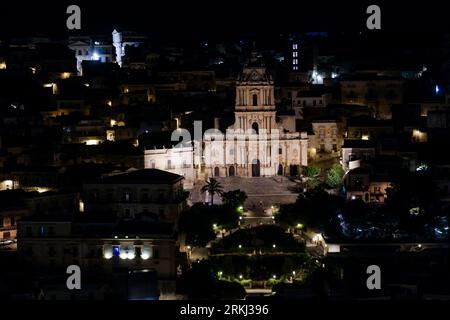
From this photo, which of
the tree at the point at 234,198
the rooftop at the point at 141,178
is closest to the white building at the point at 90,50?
Result: the tree at the point at 234,198

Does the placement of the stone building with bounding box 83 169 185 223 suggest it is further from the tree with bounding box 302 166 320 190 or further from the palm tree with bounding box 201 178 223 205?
the tree with bounding box 302 166 320 190

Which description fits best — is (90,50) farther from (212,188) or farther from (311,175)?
(212,188)

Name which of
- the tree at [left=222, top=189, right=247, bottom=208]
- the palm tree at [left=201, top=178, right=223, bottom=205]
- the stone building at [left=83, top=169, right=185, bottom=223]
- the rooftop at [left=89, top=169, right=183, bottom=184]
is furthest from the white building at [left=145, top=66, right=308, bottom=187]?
the stone building at [left=83, top=169, right=185, bottom=223]

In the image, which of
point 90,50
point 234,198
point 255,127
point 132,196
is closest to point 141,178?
point 132,196

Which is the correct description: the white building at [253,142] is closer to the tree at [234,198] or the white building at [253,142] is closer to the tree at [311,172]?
the tree at [311,172]
